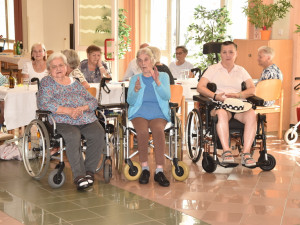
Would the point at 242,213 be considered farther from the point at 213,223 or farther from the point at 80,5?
the point at 80,5

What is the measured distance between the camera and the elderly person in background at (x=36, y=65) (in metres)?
5.64

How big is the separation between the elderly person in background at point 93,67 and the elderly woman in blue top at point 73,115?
4.94ft

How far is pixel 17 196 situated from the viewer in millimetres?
3914

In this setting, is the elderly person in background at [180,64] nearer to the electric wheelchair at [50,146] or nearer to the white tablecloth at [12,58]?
the electric wheelchair at [50,146]

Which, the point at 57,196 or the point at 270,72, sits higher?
the point at 270,72

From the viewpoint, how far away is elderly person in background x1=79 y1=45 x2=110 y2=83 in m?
5.89

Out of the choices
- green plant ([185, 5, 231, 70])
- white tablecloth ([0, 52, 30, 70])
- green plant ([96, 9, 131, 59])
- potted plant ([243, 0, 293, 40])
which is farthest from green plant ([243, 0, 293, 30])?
green plant ([96, 9, 131, 59])

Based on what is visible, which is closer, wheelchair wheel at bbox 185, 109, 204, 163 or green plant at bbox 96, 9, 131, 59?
wheelchair wheel at bbox 185, 109, 204, 163

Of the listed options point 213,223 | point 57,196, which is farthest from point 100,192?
point 213,223

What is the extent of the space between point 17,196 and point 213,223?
4.92 ft

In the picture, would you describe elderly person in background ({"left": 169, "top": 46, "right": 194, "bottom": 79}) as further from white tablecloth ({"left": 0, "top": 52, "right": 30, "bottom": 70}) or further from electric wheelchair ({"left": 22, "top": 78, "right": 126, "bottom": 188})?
white tablecloth ({"left": 0, "top": 52, "right": 30, "bottom": 70})

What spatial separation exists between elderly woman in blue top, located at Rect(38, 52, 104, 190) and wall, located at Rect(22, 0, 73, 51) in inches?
344

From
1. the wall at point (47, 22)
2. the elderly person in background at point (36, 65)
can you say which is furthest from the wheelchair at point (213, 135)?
the wall at point (47, 22)

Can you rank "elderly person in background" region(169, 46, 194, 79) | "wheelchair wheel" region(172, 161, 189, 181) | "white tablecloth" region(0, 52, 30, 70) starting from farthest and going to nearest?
"white tablecloth" region(0, 52, 30, 70) < "elderly person in background" region(169, 46, 194, 79) < "wheelchair wheel" region(172, 161, 189, 181)
